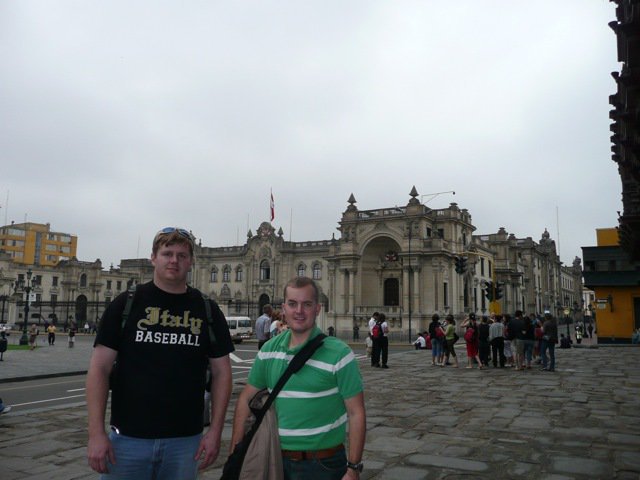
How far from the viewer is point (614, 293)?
3491 centimetres

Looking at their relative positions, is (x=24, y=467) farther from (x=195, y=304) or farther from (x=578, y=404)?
(x=578, y=404)

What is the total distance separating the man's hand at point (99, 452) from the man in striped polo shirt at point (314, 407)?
69cm

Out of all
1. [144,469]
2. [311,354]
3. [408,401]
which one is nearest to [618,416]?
[408,401]

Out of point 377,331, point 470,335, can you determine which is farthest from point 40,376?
point 470,335

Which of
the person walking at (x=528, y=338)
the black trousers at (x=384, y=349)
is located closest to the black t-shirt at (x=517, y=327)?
the person walking at (x=528, y=338)

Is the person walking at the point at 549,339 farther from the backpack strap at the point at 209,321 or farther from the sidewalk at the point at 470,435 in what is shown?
the backpack strap at the point at 209,321

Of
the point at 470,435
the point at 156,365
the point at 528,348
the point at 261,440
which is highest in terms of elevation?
the point at 156,365

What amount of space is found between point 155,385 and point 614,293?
3883 centimetres

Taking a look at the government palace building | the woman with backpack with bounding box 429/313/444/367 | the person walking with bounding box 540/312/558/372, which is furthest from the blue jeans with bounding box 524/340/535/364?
the government palace building

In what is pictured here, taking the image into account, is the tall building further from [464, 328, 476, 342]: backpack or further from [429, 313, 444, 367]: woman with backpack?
[429, 313, 444, 367]: woman with backpack

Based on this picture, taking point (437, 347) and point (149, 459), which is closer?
point (149, 459)

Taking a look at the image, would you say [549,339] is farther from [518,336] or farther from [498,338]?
[498,338]

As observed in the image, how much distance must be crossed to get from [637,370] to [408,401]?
10.8 m

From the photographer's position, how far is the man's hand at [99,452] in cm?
270
